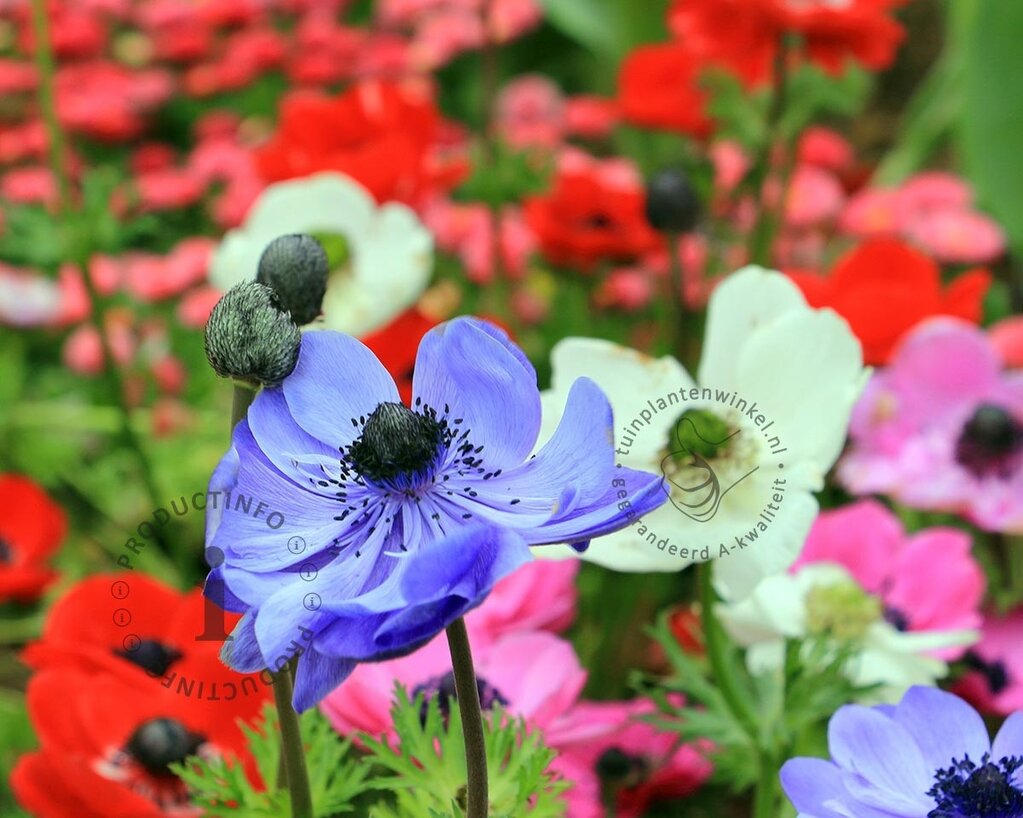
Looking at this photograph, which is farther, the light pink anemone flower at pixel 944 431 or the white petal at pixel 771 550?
the light pink anemone flower at pixel 944 431

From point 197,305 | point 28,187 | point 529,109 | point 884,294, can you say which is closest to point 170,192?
point 28,187

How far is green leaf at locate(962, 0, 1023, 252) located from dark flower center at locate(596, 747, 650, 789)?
751 millimetres

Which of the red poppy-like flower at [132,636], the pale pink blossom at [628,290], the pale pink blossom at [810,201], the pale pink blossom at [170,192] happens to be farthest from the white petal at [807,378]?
the pale pink blossom at [170,192]

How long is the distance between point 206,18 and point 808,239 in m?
1.08

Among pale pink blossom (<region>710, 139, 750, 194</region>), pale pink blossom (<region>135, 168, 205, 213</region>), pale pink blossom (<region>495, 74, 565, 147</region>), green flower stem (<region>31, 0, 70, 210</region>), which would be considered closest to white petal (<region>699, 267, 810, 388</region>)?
green flower stem (<region>31, 0, 70, 210</region>)

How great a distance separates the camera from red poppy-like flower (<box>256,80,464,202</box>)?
0.83m

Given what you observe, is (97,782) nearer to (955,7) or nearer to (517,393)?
(517,393)

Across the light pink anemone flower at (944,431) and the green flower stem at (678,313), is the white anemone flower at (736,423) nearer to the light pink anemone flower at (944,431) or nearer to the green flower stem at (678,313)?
the light pink anemone flower at (944,431)

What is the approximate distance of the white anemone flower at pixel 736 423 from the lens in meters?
0.42

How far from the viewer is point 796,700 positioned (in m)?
0.46

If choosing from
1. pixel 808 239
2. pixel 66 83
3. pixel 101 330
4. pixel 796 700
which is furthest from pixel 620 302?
pixel 66 83

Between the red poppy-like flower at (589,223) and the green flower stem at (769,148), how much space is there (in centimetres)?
7

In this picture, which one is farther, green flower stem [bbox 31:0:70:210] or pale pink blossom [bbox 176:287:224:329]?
pale pink blossom [bbox 176:287:224:329]

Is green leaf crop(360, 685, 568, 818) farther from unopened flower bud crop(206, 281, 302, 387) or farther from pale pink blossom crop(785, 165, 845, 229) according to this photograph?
pale pink blossom crop(785, 165, 845, 229)
